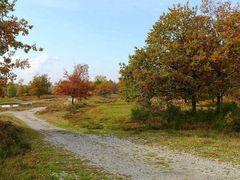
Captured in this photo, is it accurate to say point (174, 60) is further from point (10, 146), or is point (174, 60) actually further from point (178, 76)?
point (10, 146)

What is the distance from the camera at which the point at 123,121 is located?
28656mm

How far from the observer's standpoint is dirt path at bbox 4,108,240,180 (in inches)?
424

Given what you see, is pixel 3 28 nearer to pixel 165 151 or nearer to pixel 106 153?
pixel 106 153

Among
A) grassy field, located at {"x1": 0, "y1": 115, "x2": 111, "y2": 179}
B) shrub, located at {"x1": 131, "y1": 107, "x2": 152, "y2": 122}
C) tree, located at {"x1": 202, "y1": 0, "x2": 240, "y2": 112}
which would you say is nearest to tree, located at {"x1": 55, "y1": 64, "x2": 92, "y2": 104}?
shrub, located at {"x1": 131, "y1": 107, "x2": 152, "y2": 122}

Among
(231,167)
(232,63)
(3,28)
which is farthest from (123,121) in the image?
(231,167)

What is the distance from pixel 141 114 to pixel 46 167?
642 inches

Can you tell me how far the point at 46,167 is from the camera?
11.7 m

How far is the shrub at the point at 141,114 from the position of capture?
26712 millimetres

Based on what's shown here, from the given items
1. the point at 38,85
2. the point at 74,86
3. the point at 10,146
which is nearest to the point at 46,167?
the point at 10,146

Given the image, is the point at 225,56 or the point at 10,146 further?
the point at 225,56

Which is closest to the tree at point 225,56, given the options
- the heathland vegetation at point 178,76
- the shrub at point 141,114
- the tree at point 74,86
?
the heathland vegetation at point 178,76

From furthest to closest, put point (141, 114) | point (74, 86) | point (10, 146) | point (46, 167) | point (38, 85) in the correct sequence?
point (38, 85), point (74, 86), point (141, 114), point (10, 146), point (46, 167)

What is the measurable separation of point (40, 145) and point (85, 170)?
6469 mm

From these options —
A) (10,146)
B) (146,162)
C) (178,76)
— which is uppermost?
(178,76)
